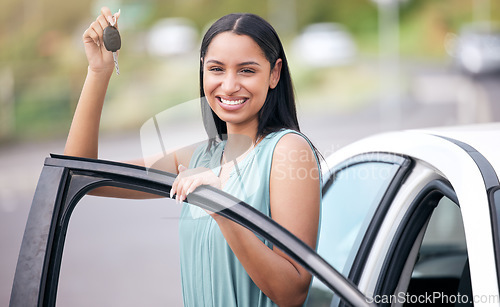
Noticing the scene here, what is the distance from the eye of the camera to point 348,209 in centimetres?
221

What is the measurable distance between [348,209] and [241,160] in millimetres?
767

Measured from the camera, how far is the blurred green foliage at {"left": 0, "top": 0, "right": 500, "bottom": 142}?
1608cm

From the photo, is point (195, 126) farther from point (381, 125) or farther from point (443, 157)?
point (381, 125)

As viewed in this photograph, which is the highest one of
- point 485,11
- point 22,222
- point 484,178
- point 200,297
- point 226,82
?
point 485,11

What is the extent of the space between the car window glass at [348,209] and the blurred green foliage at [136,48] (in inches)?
110

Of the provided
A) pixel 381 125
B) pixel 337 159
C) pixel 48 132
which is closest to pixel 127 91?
pixel 48 132

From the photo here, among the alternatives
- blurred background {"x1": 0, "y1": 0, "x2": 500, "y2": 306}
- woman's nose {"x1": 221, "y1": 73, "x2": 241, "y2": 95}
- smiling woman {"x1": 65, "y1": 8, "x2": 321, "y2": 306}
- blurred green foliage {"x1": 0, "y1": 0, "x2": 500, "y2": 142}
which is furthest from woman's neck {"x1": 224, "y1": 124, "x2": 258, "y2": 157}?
blurred background {"x1": 0, "y1": 0, "x2": 500, "y2": 306}

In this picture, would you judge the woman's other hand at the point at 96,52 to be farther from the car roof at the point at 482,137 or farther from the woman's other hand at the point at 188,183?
the car roof at the point at 482,137

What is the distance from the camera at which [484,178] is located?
1359 mm

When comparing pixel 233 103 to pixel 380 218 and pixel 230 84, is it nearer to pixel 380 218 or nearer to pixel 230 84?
pixel 230 84

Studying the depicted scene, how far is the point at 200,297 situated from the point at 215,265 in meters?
0.09

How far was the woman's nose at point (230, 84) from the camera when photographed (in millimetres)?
1483

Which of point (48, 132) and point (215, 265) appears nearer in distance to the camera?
point (215, 265)

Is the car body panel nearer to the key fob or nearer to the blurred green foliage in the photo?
the key fob
